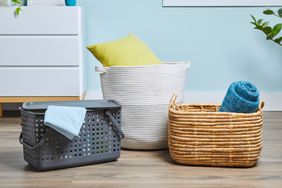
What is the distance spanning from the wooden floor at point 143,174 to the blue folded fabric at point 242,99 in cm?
23

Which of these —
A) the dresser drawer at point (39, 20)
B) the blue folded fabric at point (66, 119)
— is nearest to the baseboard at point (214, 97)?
the dresser drawer at point (39, 20)

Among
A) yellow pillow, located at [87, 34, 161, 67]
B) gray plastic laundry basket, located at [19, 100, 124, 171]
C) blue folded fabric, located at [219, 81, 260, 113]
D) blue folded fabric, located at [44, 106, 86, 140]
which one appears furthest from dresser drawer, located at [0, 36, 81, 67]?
blue folded fabric, located at [219, 81, 260, 113]

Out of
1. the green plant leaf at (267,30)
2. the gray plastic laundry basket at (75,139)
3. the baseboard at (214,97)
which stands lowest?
the baseboard at (214,97)

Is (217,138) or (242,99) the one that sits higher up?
(242,99)

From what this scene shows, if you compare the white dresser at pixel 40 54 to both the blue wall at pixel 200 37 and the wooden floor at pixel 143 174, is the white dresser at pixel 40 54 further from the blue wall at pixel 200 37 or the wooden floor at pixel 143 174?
the wooden floor at pixel 143 174

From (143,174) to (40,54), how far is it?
55.5 inches

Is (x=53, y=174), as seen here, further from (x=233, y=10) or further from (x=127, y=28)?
(x=233, y=10)

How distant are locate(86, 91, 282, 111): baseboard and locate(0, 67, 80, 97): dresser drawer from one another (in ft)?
1.34

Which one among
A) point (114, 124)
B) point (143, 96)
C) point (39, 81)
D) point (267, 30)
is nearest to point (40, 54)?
point (39, 81)

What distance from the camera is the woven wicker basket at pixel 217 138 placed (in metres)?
1.85

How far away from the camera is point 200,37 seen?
3385mm

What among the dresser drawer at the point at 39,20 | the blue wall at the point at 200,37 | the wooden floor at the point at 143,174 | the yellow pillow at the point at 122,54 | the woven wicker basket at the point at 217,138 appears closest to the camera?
the wooden floor at the point at 143,174

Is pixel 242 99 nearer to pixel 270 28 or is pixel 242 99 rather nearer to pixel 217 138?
pixel 217 138

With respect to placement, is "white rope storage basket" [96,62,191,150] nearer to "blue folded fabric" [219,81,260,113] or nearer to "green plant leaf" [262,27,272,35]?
"blue folded fabric" [219,81,260,113]
